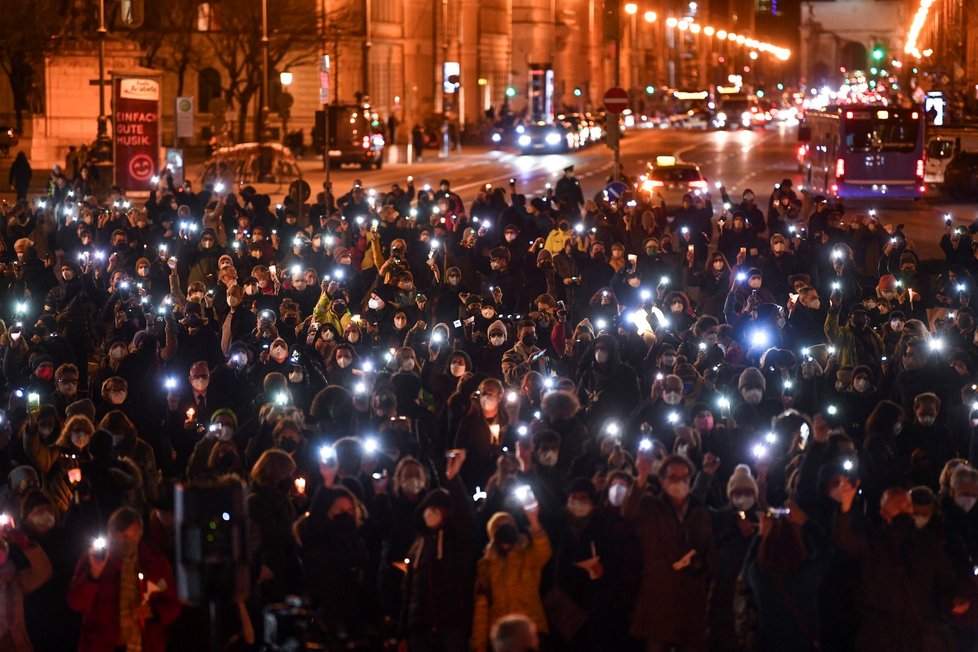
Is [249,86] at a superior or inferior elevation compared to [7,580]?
superior

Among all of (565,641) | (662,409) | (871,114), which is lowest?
(565,641)

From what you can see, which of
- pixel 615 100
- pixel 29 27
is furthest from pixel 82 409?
pixel 29 27

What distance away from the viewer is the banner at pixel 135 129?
34.4 metres

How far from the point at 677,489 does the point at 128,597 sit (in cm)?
284

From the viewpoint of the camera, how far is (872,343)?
15.1m

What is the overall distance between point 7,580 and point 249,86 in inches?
2395

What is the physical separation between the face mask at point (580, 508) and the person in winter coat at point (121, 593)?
2.06m

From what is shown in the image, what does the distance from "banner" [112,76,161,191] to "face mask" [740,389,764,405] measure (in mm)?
23991

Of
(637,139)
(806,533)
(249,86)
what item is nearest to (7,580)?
(806,533)

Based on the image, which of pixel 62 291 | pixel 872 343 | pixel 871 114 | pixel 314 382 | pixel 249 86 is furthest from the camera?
pixel 249 86

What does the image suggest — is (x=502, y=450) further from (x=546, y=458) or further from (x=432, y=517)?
(x=432, y=517)

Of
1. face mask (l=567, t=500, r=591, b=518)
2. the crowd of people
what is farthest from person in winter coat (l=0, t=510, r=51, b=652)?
face mask (l=567, t=500, r=591, b=518)

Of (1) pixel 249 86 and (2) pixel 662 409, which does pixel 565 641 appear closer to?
(2) pixel 662 409

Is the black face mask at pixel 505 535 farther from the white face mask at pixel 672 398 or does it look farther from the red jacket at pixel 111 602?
the white face mask at pixel 672 398
